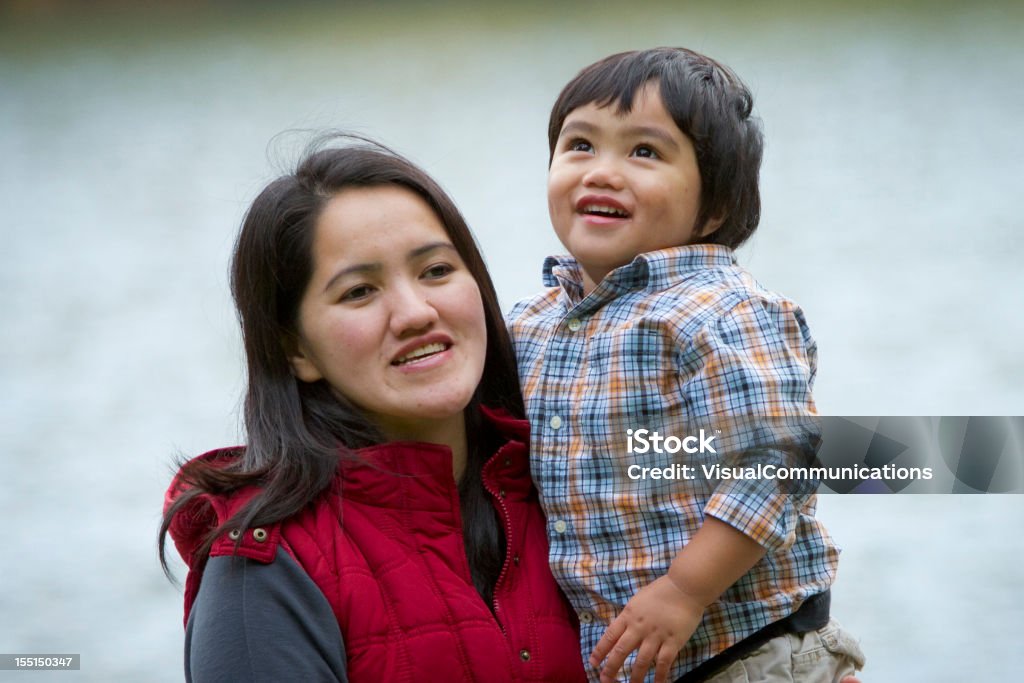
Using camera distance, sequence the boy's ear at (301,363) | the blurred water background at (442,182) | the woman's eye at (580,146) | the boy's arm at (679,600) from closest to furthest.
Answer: the boy's arm at (679,600)
the boy's ear at (301,363)
the woman's eye at (580,146)
the blurred water background at (442,182)

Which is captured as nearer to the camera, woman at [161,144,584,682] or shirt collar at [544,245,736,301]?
woman at [161,144,584,682]

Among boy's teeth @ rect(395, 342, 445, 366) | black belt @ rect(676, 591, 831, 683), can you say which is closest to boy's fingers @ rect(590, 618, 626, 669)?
black belt @ rect(676, 591, 831, 683)

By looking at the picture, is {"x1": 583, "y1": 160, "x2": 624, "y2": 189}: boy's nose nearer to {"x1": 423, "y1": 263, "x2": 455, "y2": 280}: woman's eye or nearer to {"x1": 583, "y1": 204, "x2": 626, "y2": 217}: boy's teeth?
{"x1": 583, "y1": 204, "x2": 626, "y2": 217}: boy's teeth

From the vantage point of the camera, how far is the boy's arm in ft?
4.62

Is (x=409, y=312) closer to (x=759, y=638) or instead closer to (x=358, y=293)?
(x=358, y=293)

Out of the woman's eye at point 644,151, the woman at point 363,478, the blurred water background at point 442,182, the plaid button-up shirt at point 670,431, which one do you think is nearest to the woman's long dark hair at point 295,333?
the woman at point 363,478

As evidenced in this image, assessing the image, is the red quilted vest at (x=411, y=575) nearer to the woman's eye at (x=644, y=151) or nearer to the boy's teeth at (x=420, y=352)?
the boy's teeth at (x=420, y=352)

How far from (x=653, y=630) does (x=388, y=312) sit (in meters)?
0.48

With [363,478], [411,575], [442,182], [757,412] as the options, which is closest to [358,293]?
[363,478]

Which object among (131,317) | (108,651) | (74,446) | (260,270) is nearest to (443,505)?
(260,270)

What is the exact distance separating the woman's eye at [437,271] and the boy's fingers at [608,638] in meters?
0.46

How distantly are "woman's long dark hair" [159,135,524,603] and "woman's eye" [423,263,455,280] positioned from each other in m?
0.04

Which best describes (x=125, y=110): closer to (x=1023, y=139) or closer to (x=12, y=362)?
(x=12, y=362)

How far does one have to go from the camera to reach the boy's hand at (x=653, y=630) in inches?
55.8
